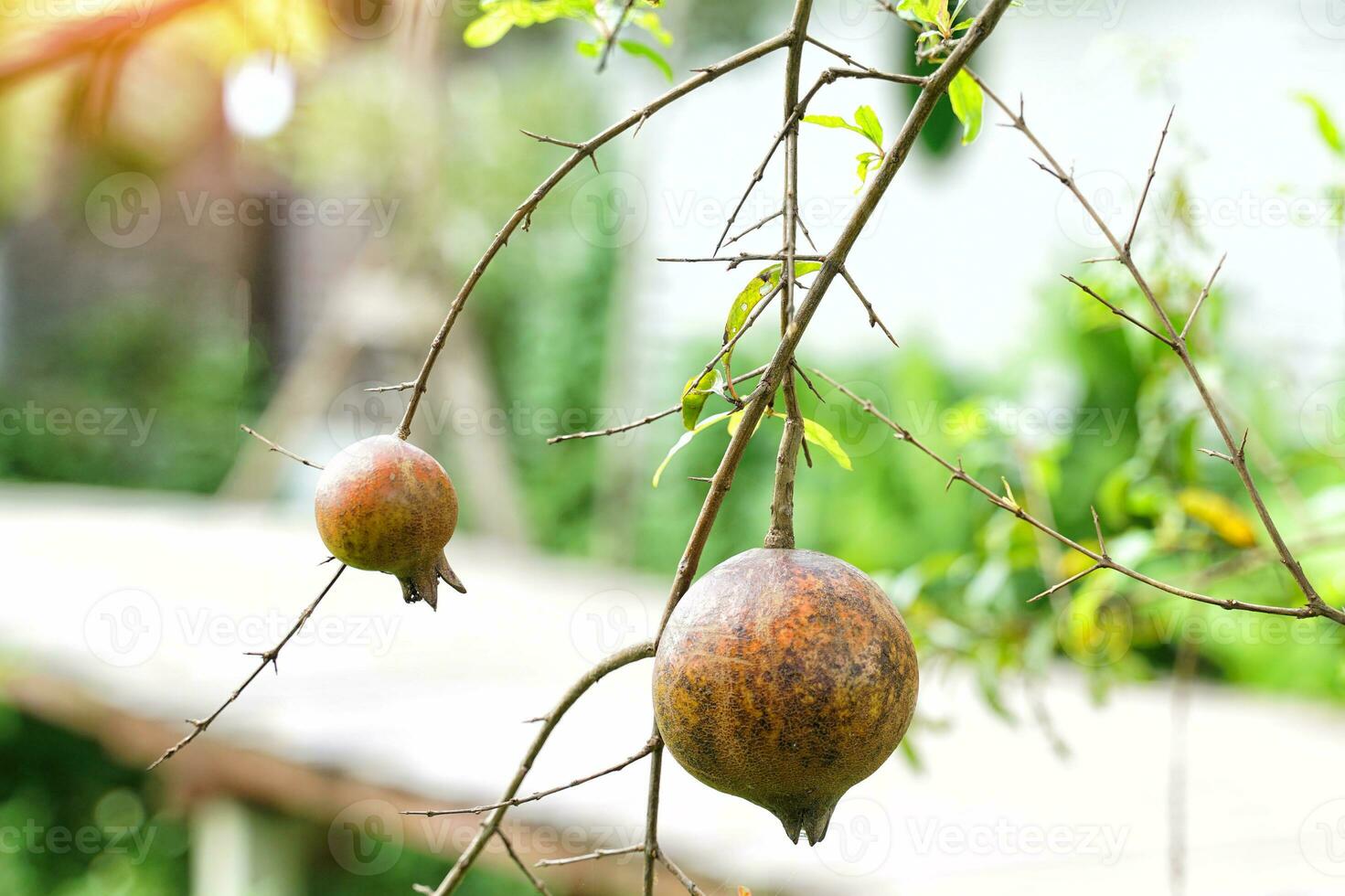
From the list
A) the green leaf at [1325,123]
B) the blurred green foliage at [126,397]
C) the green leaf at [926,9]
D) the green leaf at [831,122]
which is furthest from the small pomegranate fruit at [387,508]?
the blurred green foliage at [126,397]

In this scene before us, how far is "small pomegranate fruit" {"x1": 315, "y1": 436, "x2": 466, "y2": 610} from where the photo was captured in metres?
0.56

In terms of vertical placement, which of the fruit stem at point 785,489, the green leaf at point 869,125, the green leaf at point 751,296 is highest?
the green leaf at point 869,125

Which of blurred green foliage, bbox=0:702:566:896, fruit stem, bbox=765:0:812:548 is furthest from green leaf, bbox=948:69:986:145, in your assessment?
blurred green foliage, bbox=0:702:566:896

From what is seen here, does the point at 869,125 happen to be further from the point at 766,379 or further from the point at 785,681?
the point at 785,681

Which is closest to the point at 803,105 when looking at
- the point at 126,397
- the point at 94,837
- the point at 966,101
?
the point at 966,101

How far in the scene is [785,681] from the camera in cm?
46

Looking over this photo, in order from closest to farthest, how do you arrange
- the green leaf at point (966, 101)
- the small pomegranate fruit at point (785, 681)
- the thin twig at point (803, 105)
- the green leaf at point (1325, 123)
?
the small pomegranate fruit at point (785, 681) → the thin twig at point (803, 105) → the green leaf at point (966, 101) → the green leaf at point (1325, 123)

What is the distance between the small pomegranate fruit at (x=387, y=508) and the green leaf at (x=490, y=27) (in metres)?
0.38

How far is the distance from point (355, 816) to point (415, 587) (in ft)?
8.57

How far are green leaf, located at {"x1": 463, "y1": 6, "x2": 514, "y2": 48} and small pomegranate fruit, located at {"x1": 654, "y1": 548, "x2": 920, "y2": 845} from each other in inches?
19.9

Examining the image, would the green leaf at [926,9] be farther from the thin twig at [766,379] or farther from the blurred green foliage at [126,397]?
the blurred green foliage at [126,397]

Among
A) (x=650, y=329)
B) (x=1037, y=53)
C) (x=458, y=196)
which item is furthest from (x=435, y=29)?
(x=1037, y=53)

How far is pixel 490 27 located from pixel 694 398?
40 centimetres

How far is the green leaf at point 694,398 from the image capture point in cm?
60
